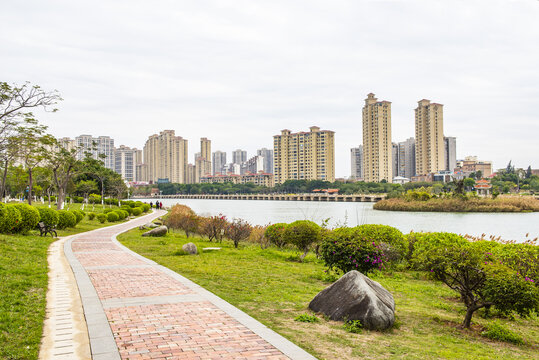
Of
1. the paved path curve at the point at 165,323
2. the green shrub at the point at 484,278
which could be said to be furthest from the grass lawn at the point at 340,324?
the green shrub at the point at 484,278

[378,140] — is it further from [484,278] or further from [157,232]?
[484,278]

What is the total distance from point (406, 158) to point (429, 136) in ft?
161

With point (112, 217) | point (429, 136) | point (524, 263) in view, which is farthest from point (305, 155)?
point (524, 263)

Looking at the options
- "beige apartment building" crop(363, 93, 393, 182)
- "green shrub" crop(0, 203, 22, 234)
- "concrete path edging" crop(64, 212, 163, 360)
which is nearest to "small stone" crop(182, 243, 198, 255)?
"concrete path edging" crop(64, 212, 163, 360)

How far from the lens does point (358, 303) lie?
18.1ft

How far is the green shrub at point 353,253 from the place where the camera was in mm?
7945

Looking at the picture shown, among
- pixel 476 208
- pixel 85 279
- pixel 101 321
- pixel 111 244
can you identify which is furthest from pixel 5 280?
pixel 476 208

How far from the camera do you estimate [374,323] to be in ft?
17.6

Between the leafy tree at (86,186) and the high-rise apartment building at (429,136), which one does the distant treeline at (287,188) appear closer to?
the high-rise apartment building at (429,136)

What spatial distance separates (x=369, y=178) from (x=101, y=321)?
13088cm

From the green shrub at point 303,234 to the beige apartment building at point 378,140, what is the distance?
11935cm

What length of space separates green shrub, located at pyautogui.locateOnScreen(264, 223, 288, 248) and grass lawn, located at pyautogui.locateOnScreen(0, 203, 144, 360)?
742 cm

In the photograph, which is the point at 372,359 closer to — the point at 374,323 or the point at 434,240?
the point at 374,323

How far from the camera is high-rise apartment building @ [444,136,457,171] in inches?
6437
